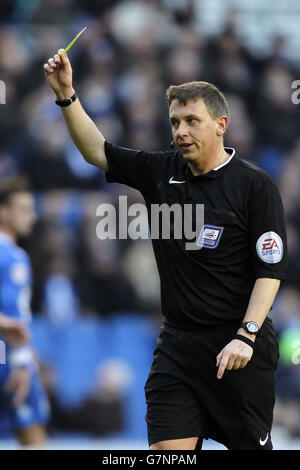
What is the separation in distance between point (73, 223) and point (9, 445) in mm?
2185

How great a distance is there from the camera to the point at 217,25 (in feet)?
33.0

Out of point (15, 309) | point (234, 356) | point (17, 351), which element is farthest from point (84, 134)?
point (17, 351)

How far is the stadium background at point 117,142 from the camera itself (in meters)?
7.55

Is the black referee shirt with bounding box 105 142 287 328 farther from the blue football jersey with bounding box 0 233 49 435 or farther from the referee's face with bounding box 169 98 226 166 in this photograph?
the blue football jersey with bounding box 0 233 49 435

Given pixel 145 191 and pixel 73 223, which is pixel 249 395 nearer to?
pixel 145 191

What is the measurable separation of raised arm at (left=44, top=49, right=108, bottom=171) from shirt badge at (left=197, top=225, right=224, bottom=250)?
0.66 metres

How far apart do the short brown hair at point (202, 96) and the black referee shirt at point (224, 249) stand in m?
0.25

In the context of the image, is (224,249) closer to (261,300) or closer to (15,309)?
(261,300)

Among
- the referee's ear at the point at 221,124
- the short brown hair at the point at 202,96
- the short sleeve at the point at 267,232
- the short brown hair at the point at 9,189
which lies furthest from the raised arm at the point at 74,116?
the short brown hair at the point at 9,189

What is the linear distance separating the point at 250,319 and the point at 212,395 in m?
0.45

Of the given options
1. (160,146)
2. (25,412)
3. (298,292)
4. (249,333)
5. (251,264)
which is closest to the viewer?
(249,333)

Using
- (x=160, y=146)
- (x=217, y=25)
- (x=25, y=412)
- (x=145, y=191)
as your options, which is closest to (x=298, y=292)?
(x=160, y=146)

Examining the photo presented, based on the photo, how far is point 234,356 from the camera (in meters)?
3.74

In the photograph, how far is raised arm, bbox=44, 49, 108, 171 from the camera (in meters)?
4.11
